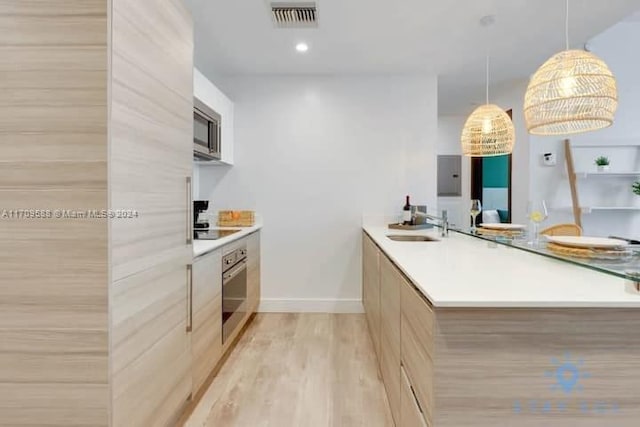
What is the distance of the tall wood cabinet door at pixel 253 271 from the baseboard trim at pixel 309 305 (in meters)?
0.13

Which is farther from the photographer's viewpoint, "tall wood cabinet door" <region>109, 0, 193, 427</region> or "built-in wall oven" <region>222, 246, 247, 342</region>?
"built-in wall oven" <region>222, 246, 247, 342</region>

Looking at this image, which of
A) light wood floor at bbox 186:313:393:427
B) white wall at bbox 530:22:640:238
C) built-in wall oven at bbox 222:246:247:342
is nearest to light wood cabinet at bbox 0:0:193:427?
light wood floor at bbox 186:313:393:427

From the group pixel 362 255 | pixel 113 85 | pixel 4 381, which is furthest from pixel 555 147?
pixel 4 381


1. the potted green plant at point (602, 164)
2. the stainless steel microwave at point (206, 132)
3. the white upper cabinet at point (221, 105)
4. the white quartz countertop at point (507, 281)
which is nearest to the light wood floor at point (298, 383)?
the white quartz countertop at point (507, 281)

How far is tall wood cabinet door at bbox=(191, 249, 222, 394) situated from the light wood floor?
20cm

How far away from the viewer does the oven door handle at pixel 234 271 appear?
265cm

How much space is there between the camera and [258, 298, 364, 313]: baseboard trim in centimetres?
405

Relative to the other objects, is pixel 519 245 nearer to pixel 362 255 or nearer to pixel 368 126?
pixel 362 255

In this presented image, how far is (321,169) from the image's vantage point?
4.06m

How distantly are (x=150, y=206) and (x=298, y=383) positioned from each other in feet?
5.00

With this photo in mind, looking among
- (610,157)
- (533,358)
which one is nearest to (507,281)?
(533,358)

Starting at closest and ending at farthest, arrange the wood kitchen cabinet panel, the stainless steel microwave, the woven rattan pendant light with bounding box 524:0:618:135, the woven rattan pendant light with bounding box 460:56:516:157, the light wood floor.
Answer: the woven rattan pendant light with bounding box 524:0:618:135 < the light wood floor < the stainless steel microwave < the woven rattan pendant light with bounding box 460:56:516:157 < the wood kitchen cabinet panel

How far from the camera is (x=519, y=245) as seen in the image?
2.10 m

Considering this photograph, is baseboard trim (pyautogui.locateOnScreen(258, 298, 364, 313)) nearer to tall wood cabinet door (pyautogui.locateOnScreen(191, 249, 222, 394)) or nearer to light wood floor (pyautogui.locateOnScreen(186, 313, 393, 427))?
light wood floor (pyautogui.locateOnScreen(186, 313, 393, 427))
